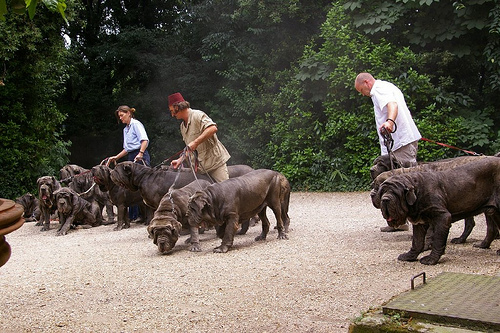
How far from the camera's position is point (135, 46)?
20.5 meters

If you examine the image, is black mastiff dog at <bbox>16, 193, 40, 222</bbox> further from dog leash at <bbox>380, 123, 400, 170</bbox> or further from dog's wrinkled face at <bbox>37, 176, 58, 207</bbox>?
dog leash at <bbox>380, 123, 400, 170</bbox>

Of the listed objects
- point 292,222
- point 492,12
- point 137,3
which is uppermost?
point 137,3

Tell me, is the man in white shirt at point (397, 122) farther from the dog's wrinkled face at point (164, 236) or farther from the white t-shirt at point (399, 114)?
the dog's wrinkled face at point (164, 236)

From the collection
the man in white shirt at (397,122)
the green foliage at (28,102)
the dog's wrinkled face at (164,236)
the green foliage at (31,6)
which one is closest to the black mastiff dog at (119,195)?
the dog's wrinkled face at (164,236)

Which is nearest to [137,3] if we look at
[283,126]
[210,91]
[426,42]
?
[210,91]

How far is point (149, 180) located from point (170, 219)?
1965 millimetres

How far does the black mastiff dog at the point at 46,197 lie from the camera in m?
10.2

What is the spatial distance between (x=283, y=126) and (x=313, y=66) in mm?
2099

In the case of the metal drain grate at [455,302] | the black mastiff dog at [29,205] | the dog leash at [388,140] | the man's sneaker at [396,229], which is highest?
the dog leash at [388,140]

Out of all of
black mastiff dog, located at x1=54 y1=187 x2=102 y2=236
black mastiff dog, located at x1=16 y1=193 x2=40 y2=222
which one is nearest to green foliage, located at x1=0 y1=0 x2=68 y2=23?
black mastiff dog, located at x1=54 y1=187 x2=102 y2=236

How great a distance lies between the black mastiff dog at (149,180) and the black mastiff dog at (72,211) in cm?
159

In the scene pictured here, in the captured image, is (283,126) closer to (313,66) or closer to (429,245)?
(313,66)

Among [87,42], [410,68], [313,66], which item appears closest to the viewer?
[410,68]

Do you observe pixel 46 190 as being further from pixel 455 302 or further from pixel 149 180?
pixel 455 302
